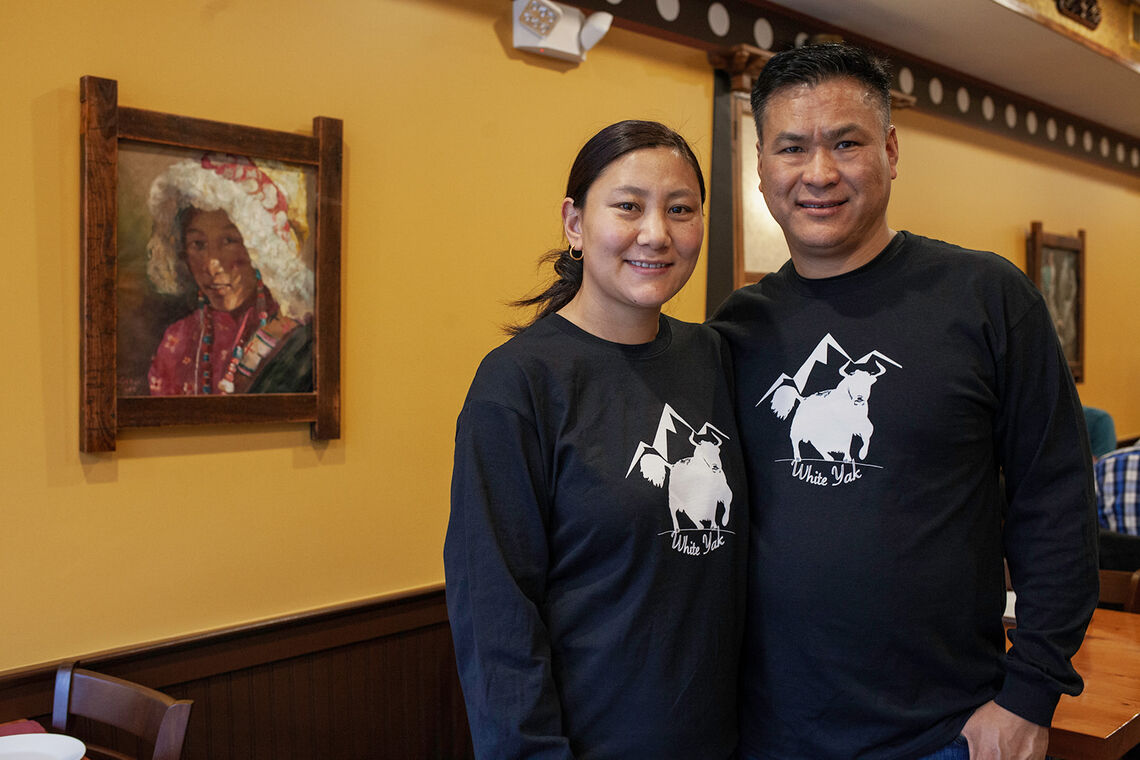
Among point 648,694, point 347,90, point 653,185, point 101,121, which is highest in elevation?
point 347,90

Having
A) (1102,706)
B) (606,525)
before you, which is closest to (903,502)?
(606,525)

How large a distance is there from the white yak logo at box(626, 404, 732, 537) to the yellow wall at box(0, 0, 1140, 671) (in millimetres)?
1546

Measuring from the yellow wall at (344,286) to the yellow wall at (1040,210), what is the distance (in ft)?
6.62

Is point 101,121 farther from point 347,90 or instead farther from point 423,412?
point 423,412

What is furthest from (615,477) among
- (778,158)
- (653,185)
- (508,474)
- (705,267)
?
(705,267)

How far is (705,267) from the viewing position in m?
3.73

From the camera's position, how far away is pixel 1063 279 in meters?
5.97

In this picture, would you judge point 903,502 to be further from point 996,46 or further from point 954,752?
point 996,46

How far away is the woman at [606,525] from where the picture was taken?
1.23 metres

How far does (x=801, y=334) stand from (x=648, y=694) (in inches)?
24.1

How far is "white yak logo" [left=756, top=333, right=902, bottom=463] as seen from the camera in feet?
4.68

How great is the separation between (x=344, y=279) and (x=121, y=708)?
4.07 ft

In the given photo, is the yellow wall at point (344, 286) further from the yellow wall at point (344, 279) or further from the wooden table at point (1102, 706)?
the wooden table at point (1102, 706)

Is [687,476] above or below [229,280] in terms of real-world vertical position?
below
